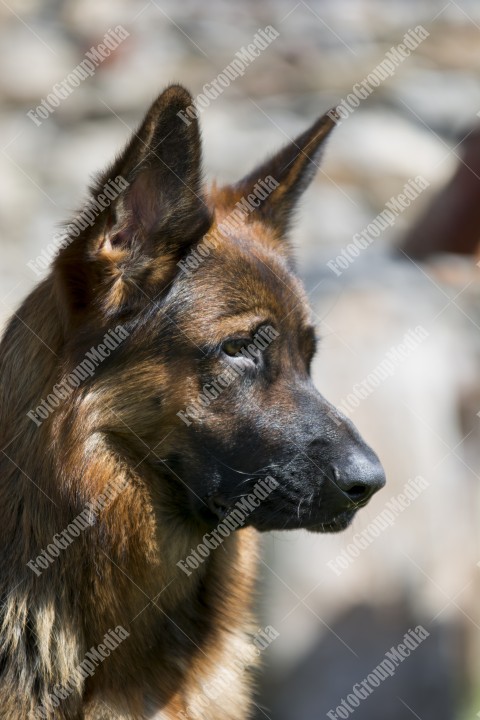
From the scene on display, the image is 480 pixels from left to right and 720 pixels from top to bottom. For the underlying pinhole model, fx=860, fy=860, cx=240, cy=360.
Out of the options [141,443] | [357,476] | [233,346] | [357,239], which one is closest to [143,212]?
[233,346]

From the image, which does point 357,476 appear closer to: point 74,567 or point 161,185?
point 74,567

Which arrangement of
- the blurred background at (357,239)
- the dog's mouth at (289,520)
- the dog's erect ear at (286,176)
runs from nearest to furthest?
the dog's mouth at (289,520) → the dog's erect ear at (286,176) → the blurred background at (357,239)

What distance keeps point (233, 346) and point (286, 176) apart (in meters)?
1.24

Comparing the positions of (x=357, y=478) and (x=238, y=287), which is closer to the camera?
(x=357, y=478)

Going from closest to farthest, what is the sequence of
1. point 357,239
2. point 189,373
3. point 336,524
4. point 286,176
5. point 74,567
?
point 74,567, point 189,373, point 336,524, point 286,176, point 357,239

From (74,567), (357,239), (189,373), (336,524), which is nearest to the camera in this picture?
(74,567)

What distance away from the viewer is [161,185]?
3.56 meters

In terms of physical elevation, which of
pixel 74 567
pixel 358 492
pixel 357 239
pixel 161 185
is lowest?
pixel 74 567

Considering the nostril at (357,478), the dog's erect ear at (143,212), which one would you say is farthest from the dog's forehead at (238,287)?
the nostril at (357,478)

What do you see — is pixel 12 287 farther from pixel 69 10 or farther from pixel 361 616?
pixel 361 616

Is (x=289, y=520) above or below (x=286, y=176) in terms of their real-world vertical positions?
below

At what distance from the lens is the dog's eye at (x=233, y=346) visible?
12.0 ft

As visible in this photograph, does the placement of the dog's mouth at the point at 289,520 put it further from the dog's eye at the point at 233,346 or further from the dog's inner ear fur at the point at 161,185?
the dog's inner ear fur at the point at 161,185

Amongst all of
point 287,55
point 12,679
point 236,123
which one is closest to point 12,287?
point 236,123
